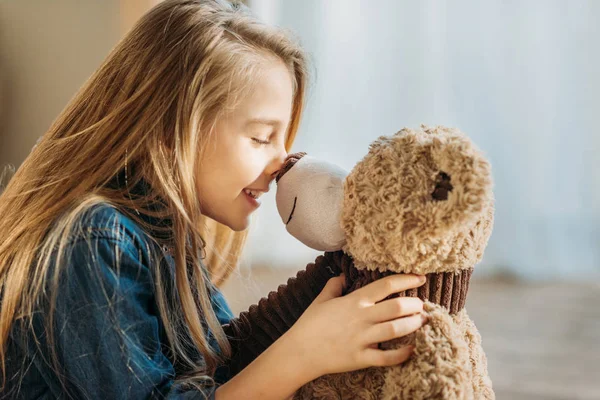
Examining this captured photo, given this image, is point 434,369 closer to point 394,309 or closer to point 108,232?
point 394,309

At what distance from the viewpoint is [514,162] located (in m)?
1.93

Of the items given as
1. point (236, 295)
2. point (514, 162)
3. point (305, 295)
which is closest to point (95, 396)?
point (305, 295)

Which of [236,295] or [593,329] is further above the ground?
[593,329]

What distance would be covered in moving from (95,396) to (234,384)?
0.42ft

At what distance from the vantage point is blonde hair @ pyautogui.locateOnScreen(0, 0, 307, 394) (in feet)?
2.17

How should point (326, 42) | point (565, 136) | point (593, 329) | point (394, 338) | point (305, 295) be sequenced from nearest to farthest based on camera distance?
point (394, 338), point (305, 295), point (593, 329), point (565, 136), point (326, 42)

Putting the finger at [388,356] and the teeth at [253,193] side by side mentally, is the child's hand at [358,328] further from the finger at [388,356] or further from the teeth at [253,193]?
the teeth at [253,193]

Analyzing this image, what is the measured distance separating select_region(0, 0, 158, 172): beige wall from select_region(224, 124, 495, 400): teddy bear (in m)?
1.72

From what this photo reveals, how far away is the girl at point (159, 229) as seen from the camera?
1.91 ft

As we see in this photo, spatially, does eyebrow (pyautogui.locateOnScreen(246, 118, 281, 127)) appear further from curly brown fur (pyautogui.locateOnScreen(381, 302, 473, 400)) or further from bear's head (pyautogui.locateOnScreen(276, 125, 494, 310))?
curly brown fur (pyautogui.locateOnScreen(381, 302, 473, 400))

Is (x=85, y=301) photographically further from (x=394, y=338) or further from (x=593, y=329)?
(x=593, y=329)

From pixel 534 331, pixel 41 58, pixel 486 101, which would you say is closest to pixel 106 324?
pixel 534 331

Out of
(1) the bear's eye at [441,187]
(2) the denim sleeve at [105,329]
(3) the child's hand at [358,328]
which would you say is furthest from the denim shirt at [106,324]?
(1) the bear's eye at [441,187]

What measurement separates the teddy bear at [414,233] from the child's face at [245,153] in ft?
0.27
